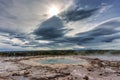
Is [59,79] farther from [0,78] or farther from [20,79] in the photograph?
[0,78]

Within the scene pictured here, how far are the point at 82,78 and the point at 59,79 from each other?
192 cm

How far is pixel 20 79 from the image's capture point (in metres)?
14.3

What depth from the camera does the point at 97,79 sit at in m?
14.2

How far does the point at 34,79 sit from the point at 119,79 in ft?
22.8

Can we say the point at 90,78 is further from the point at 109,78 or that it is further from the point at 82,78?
the point at 109,78

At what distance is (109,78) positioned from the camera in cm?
1473

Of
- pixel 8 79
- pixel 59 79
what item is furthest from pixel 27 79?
pixel 59 79

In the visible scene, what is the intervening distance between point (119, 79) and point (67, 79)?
4.30 meters

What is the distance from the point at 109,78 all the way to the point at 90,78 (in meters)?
1.68

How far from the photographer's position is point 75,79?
1406 cm

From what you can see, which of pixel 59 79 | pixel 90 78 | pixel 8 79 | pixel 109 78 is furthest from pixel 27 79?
pixel 109 78

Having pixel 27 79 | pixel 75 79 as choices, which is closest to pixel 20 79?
pixel 27 79

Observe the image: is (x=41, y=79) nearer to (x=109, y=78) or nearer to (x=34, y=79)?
(x=34, y=79)

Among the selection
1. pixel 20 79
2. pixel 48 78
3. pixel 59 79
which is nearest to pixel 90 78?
pixel 59 79
